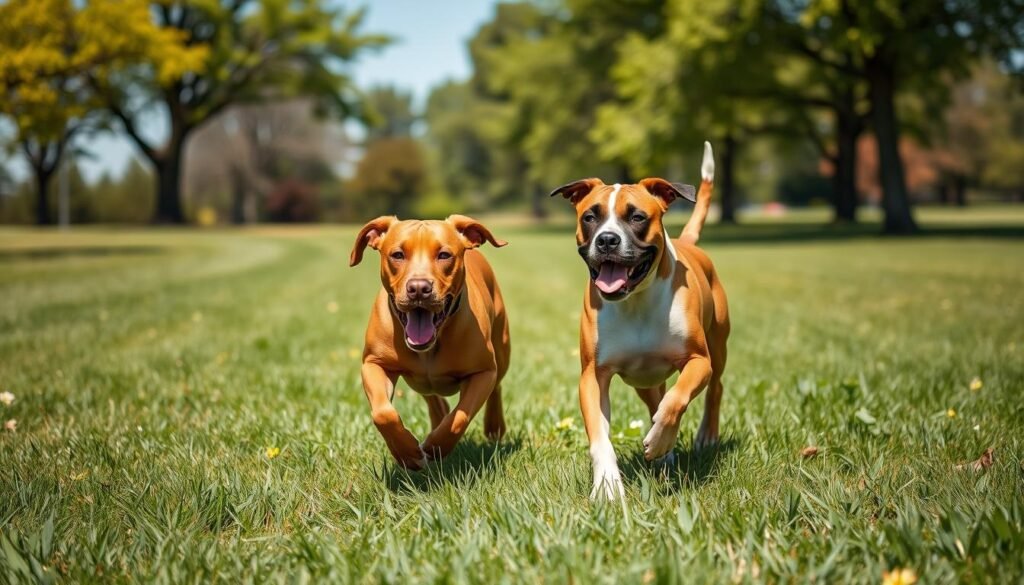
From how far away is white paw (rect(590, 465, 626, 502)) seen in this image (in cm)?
306

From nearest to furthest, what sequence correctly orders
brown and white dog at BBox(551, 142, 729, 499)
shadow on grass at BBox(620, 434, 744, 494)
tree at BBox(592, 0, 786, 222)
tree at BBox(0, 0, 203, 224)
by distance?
1. brown and white dog at BBox(551, 142, 729, 499)
2. shadow on grass at BBox(620, 434, 744, 494)
3. tree at BBox(0, 0, 203, 224)
4. tree at BBox(592, 0, 786, 222)

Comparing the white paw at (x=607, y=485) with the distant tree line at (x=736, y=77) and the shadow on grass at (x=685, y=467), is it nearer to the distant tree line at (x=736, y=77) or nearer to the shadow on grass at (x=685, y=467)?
the shadow on grass at (x=685, y=467)

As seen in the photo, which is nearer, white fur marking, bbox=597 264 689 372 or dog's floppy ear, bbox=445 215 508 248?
white fur marking, bbox=597 264 689 372

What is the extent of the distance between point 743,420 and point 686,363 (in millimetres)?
1181

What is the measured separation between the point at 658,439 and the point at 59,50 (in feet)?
74.1

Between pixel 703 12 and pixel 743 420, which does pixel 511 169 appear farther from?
pixel 743 420

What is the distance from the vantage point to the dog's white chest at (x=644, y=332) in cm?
348

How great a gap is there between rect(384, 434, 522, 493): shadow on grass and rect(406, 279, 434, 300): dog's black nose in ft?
2.33

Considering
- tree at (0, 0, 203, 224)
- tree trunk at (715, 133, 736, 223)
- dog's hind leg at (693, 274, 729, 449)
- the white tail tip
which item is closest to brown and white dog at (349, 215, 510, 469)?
dog's hind leg at (693, 274, 729, 449)

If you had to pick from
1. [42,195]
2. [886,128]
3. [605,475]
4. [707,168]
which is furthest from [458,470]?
[42,195]

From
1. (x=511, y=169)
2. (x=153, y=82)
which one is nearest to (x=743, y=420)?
(x=153, y=82)

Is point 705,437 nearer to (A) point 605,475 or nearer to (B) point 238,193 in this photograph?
(A) point 605,475

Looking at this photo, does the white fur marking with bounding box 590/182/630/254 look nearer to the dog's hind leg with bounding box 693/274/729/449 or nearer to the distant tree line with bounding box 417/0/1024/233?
the dog's hind leg with bounding box 693/274/729/449

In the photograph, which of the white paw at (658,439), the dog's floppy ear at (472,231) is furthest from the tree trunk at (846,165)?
the white paw at (658,439)
